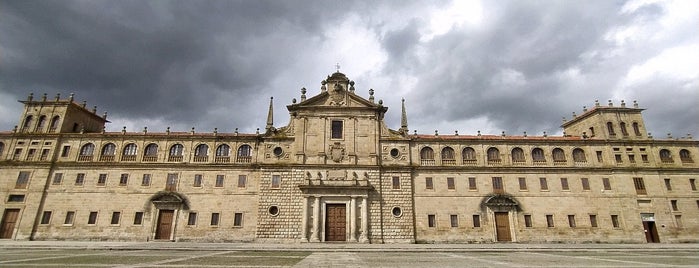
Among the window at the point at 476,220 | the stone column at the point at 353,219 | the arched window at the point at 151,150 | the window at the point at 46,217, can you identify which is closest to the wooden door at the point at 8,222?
the window at the point at 46,217

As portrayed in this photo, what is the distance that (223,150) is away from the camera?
1437 inches

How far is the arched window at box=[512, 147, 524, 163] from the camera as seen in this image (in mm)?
37156

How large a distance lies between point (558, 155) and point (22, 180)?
179 feet

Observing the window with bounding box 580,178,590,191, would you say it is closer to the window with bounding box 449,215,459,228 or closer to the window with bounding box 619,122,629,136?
the window with bounding box 619,122,629,136

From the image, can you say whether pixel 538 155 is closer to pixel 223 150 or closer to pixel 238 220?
pixel 238 220

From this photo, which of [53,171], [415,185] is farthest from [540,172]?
[53,171]

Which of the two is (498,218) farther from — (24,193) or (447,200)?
(24,193)

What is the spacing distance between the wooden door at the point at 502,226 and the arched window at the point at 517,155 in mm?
5913

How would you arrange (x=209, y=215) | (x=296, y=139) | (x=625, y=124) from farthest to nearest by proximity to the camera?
1. (x=625, y=124)
2. (x=296, y=139)
3. (x=209, y=215)

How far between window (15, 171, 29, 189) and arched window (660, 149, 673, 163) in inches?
2566

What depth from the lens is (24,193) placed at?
34625 mm

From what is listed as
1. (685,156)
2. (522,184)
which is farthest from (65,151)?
(685,156)

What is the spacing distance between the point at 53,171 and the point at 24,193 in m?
3.09

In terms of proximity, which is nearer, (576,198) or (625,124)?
(576,198)
